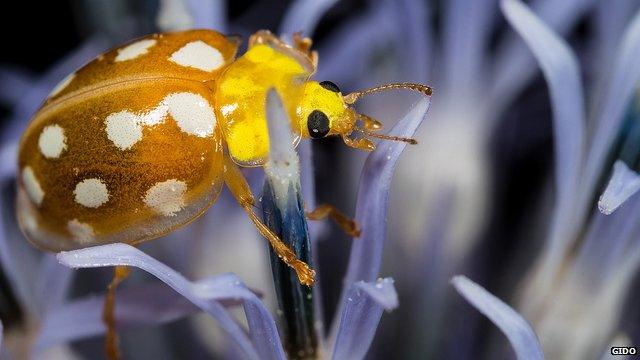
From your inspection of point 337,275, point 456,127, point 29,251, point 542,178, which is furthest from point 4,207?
point 542,178

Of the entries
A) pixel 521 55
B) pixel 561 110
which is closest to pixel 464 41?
pixel 521 55

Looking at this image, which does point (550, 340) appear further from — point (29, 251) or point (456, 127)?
point (29, 251)

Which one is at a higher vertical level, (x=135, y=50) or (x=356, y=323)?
(x=135, y=50)

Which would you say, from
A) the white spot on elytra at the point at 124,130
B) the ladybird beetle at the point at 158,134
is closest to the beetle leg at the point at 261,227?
the ladybird beetle at the point at 158,134

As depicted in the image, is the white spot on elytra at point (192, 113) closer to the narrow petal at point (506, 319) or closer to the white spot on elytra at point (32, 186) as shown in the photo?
the white spot on elytra at point (32, 186)

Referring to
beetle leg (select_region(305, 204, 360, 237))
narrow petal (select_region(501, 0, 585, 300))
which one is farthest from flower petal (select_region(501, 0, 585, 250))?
beetle leg (select_region(305, 204, 360, 237))

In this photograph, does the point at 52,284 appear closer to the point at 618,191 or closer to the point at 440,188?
the point at 440,188
